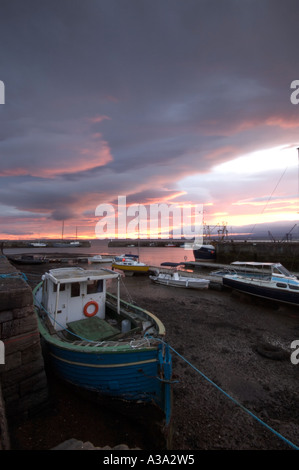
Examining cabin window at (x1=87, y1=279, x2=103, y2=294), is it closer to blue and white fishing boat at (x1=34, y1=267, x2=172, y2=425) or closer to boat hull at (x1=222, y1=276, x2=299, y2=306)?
blue and white fishing boat at (x1=34, y1=267, x2=172, y2=425)

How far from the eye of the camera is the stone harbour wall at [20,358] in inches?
226

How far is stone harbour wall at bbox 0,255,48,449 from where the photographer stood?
226 inches

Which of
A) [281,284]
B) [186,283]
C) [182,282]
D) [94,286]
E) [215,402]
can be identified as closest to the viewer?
[215,402]

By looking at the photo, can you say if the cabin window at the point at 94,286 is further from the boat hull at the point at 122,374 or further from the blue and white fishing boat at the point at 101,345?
the boat hull at the point at 122,374

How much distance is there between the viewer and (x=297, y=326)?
43.7 feet

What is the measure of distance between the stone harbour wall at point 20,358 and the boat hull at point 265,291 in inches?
672

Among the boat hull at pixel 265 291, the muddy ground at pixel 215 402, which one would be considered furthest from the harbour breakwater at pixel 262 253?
the muddy ground at pixel 215 402

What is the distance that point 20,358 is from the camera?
233 inches

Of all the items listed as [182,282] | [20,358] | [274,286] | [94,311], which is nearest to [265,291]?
[274,286]

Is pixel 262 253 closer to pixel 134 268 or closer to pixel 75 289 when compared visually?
pixel 134 268

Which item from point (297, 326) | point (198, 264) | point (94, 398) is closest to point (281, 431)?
point (94, 398)

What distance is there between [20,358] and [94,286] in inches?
146

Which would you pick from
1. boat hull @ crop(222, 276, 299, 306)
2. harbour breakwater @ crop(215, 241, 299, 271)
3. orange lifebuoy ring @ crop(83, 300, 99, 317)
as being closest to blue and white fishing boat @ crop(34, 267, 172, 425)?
orange lifebuoy ring @ crop(83, 300, 99, 317)

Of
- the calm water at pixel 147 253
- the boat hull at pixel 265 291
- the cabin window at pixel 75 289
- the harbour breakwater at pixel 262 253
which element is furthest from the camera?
the calm water at pixel 147 253
